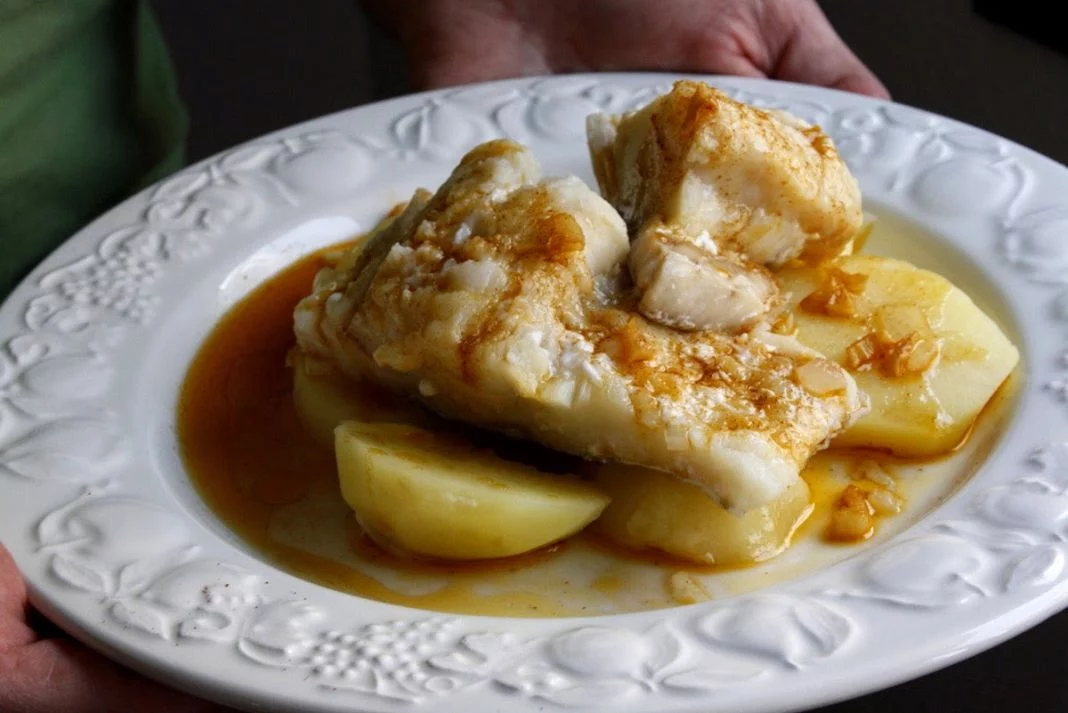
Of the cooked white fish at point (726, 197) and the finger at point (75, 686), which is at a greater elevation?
the cooked white fish at point (726, 197)

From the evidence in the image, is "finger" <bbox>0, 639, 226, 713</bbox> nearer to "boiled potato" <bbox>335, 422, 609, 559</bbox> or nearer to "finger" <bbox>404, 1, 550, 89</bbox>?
"boiled potato" <bbox>335, 422, 609, 559</bbox>

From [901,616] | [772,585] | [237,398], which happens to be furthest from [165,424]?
[901,616]

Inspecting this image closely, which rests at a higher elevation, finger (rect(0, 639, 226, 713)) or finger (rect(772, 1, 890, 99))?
finger (rect(772, 1, 890, 99))

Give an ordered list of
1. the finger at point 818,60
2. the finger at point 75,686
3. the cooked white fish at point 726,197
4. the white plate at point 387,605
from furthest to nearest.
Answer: the finger at point 818,60 → the cooked white fish at point 726,197 → the finger at point 75,686 → the white plate at point 387,605

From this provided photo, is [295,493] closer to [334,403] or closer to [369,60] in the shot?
[334,403]

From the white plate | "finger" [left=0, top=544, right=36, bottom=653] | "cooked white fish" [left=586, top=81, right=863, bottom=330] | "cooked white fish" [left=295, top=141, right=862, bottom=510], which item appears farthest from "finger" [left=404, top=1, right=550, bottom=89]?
"finger" [left=0, top=544, right=36, bottom=653]

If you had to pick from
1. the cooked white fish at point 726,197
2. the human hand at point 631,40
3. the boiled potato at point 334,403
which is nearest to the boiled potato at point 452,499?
the boiled potato at point 334,403

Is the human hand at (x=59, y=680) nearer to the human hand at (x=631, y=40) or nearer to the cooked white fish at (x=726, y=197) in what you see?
the cooked white fish at (x=726, y=197)
